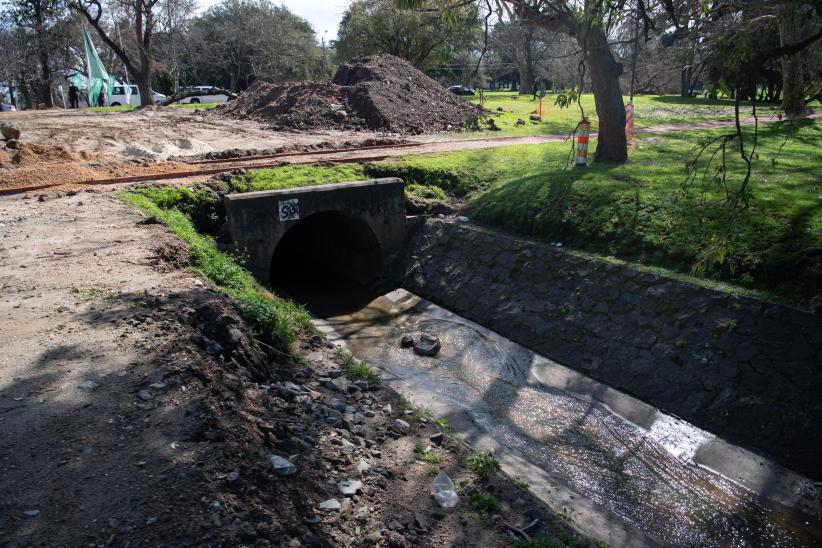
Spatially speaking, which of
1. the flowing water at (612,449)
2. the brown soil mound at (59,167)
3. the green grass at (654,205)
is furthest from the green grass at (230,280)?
the green grass at (654,205)

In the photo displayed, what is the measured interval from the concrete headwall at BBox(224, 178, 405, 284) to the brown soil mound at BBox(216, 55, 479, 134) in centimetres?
942

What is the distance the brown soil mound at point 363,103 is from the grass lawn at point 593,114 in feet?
7.34

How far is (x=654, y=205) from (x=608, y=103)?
165 inches

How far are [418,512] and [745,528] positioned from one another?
4.00 metres

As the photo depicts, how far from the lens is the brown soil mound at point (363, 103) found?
80.7 feet

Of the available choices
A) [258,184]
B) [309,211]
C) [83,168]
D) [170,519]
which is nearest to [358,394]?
[170,519]

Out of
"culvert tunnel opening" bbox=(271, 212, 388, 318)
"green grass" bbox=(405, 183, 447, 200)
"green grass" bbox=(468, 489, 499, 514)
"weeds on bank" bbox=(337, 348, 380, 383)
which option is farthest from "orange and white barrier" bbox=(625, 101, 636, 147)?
"green grass" bbox=(468, 489, 499, 514)

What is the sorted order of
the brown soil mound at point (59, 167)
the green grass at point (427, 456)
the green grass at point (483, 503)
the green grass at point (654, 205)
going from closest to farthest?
the green grass at point (483, 503), the green grass at point (427, 456), the green grass at point (654, 205), the brown soil mound at point (59, 167)

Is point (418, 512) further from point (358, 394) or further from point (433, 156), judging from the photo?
point (433, 156)

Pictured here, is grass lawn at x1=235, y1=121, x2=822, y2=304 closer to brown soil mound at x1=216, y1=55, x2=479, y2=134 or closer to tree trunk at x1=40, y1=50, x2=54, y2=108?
brown soil mound at x1=216, y1=55, x2=479, y2=134

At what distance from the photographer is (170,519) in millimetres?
4332

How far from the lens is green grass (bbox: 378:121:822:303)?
988 cm

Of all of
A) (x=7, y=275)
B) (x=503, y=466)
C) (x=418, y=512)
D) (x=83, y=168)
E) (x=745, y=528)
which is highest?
(x=83, y=168)

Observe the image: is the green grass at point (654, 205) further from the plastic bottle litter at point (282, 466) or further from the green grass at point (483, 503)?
the plastic bottle litter at point (282, 466)
